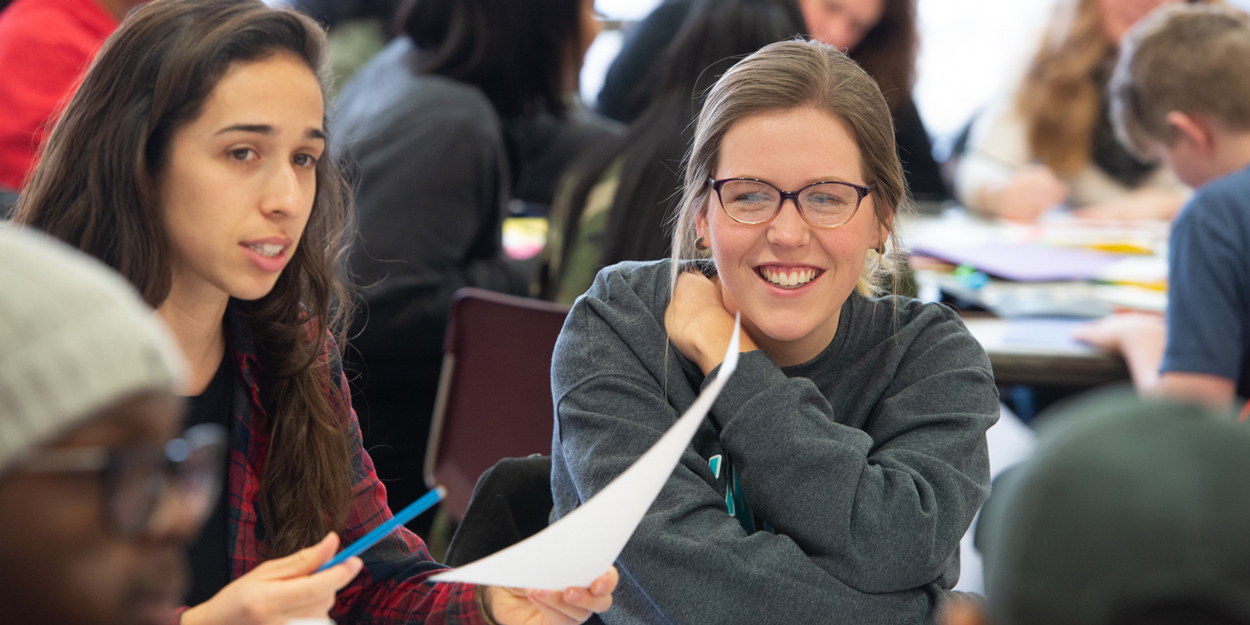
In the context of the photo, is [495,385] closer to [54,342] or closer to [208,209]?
[208,209]

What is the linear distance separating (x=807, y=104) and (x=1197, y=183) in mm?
1621

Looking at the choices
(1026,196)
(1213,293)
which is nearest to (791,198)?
(1213,293)

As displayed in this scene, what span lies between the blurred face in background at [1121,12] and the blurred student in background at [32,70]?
2820 mm

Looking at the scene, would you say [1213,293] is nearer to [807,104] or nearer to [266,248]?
[807,104]

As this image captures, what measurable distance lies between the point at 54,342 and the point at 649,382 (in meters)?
0.71

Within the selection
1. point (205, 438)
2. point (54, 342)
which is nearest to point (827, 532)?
point (205, 438)

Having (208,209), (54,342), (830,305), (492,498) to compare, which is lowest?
(492,498)

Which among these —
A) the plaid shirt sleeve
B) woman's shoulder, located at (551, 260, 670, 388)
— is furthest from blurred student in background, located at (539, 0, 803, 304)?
the plaid shirt sleeve

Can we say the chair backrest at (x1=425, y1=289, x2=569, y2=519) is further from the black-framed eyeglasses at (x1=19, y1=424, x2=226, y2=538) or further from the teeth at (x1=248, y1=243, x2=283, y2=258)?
the black-framed eyeglasses at (x1=19, y1=424, x2=226, y2=538)

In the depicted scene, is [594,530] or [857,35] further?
[857,35]

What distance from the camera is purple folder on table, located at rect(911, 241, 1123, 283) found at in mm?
2631

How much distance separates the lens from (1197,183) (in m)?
2.35

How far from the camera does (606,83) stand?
11.8ft

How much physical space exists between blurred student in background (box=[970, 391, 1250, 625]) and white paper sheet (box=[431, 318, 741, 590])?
391mm
